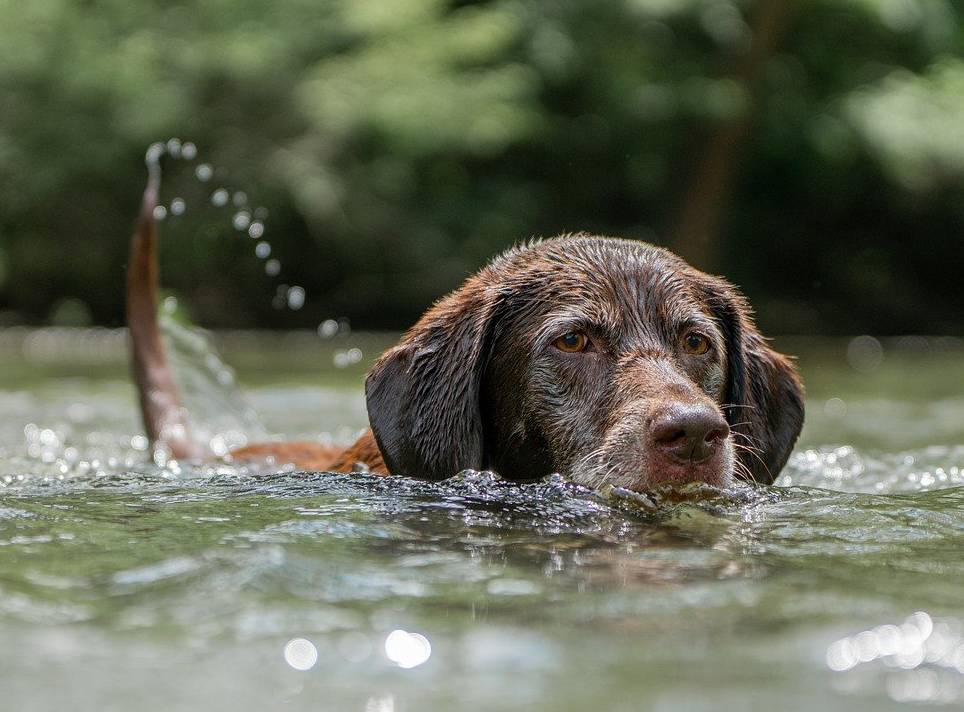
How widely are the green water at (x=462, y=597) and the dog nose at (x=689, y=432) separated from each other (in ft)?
0.54

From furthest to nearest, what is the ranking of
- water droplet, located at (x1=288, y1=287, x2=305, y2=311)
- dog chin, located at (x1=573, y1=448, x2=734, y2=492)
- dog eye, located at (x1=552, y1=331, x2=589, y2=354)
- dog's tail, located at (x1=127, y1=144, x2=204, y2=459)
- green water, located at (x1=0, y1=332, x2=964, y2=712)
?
1. water droplet, located at (x1=288, y1=287, x2=305, y2=311)
2. dog's tail, located at (x1=127, y1=144, x2=204, y2=459)
3. dog eye, located at (x1=552, y1=331, x2=589, y2=354)
4. dog chin, located at (x1=573, y1=448, x2=734, y2=492)
5. green water, located at (x1=0, y1=332, x2=964, y2=712)

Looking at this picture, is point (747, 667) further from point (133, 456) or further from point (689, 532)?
point (133, 456)

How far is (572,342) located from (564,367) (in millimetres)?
94

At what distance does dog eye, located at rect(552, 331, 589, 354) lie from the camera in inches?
169

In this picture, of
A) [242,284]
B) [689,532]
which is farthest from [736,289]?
[242,284]

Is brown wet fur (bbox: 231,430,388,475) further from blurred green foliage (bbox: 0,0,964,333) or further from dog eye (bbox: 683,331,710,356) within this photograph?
blurred green foliage (bbox: 0,0,964,333)

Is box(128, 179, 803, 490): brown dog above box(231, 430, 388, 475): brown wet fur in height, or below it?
above

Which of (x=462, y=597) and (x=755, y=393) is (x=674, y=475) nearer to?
(x=755, y=393)

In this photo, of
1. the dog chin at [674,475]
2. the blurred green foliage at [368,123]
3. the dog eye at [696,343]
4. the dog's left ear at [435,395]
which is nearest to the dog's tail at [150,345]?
the dog's left ear at [435,395]

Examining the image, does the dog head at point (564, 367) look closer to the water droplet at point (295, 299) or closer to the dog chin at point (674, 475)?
the dog chin at point (674, 475)

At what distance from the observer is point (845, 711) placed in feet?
6.73

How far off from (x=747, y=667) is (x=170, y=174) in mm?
18495

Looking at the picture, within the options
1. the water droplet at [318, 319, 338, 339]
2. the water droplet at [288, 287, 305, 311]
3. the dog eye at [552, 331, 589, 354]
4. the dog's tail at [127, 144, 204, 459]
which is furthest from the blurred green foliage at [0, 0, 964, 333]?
the dog eye at [552, 331, 589, 354]

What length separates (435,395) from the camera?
4355 millimetres
